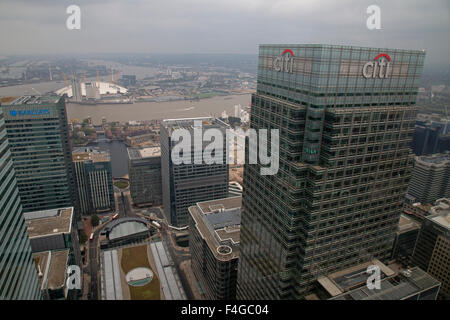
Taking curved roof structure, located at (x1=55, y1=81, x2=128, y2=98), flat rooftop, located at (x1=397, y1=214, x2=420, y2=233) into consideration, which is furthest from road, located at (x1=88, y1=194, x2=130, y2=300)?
curved roof structure, located at (x1=55, y1=81, x2=128, y2=98)

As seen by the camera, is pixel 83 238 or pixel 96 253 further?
pixel 83 238

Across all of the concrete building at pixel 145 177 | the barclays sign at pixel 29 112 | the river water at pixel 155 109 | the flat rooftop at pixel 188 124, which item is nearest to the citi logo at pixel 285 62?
the flat rooftop at pixel 188 124

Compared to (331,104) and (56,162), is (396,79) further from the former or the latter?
(56,162)

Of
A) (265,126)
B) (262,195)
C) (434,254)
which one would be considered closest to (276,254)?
(262,195)

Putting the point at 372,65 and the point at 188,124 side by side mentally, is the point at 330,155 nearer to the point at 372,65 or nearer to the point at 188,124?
the point at 372,65

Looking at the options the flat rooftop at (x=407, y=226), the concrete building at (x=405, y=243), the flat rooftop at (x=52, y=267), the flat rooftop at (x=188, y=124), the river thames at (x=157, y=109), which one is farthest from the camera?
the river thames at (x=157, y=109)

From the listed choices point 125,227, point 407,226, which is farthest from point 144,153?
point 407,226

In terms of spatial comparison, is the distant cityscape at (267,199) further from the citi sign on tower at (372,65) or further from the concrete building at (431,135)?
the concrete building at (431,135)
